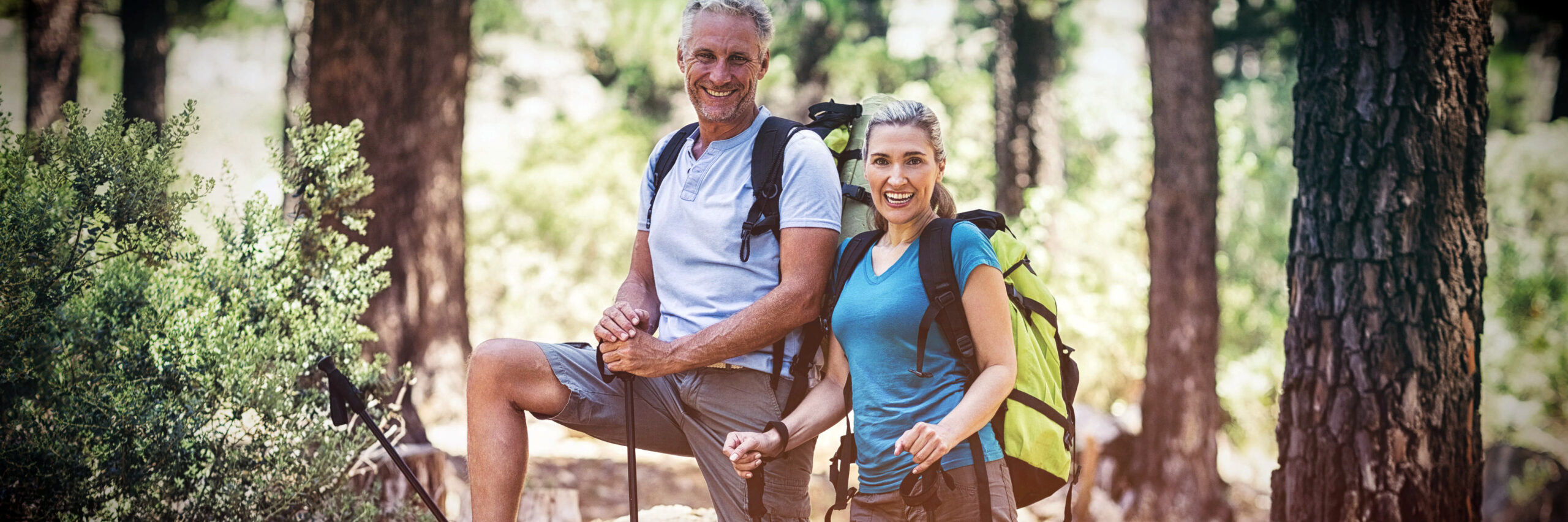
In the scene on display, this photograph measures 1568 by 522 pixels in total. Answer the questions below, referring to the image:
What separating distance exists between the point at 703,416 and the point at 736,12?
1.16 m

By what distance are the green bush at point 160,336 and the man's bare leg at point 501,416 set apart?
95cm

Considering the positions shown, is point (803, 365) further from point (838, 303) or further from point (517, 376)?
point (517, 376)

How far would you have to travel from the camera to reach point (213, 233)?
356 cm

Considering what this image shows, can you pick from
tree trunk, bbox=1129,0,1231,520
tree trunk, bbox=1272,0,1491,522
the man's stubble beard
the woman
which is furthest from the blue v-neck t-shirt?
tree trunk, bbox=1129,0,1231,520

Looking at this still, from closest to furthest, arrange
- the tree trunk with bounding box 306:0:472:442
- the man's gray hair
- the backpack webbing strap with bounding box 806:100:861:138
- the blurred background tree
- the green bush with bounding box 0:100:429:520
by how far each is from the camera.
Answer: the man's gray hair < the backpack webbing strap with bounding box 806:100:861:138 < the green bush with bounding box 0:100:429:520 < the tree trunk with bounding box 306:0:472:442 < the blurred background tree

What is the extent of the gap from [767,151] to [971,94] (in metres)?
11.6

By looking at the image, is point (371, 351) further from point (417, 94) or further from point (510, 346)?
point (510, 346)

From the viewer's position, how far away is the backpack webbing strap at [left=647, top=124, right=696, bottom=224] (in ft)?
10.2

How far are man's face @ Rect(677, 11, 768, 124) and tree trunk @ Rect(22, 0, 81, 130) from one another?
11651 mm

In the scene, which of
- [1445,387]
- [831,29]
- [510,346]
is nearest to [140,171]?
[510,346]

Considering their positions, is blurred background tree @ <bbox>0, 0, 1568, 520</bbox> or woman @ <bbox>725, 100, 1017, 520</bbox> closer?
woman @ <bbox>725, 100, 1017, 520</bbox>

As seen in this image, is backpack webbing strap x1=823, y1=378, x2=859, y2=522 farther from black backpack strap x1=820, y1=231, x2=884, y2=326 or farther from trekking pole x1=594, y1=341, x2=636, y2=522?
trekking pole x1=594, y1=341, x2=636, y2=522

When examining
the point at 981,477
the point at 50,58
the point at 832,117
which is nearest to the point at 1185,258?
the point at 832,117

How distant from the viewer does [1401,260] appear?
3484 millimetres
